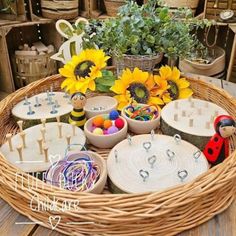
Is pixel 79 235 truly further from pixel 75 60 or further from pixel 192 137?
pixel 75 60

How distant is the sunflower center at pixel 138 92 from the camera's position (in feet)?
2.73

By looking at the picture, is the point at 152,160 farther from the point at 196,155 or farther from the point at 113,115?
the point at 113,115

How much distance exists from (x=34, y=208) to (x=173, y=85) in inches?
21.9

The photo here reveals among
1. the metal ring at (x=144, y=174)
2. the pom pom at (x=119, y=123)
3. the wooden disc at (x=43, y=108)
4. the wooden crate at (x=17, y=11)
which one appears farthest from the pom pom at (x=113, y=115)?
the wooden crate at (x=17, y=11)

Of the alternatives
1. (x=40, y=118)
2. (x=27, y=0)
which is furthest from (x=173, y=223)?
(x=27, y=0)

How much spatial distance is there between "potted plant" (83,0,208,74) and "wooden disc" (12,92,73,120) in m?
0.20

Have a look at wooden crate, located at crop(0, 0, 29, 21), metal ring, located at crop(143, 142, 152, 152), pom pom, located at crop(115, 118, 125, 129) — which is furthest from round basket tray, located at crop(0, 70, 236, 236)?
wooden crate, located at crop(0, 0, 29, 21)

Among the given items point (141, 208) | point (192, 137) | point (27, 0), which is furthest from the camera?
point (27, 0)

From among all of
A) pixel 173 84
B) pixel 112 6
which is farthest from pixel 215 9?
pixel 173 84

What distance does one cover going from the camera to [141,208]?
44cm

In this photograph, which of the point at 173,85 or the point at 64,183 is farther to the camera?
the point at 173,85

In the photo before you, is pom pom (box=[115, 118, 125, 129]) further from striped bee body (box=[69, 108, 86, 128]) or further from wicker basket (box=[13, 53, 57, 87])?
wicker basket (box=[13, 53, 57, 87])

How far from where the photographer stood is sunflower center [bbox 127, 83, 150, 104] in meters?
0.83

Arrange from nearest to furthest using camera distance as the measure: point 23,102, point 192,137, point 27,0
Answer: point 192,137, point 23,102, point 27,0
